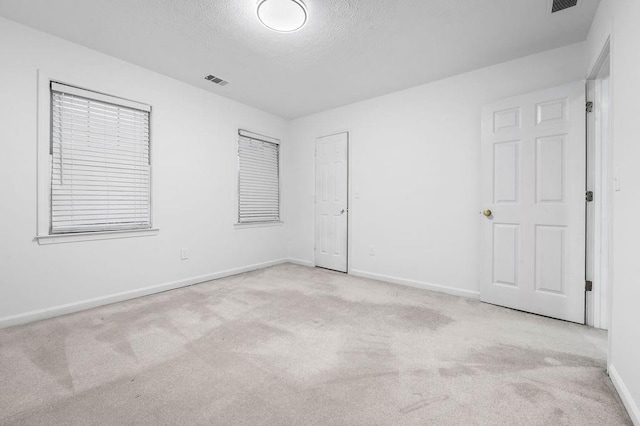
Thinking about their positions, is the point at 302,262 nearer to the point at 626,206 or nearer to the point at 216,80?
the point at 216,80

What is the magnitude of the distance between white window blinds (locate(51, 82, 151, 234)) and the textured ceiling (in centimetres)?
58

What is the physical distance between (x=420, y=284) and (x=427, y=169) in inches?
58.6

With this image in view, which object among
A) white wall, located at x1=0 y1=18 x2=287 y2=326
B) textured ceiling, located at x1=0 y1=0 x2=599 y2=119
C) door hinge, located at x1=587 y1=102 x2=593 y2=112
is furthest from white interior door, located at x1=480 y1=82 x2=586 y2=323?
white wall, located at x1=0 y1=18 x2=287 y2=326

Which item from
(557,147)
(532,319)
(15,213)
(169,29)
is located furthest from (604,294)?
(15,213)

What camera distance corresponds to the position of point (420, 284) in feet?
11.9

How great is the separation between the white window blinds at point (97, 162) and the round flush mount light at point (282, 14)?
1934 millimetres

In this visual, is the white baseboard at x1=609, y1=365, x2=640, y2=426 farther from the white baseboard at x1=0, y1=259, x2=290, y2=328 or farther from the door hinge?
the white baseboard at x1=0, y1=259, x2=290, y2=328

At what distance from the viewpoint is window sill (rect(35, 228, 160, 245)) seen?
2623mm

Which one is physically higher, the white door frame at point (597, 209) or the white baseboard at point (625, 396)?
the white door frame at point (597, 209)

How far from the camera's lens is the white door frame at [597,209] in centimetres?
242

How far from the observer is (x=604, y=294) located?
244cm

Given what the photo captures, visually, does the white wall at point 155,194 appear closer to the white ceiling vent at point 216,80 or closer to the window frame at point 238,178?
the window frame at point 238,178

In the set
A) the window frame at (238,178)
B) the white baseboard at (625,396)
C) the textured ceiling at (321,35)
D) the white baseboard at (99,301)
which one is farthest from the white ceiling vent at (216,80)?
the white baseboard at (625,396)

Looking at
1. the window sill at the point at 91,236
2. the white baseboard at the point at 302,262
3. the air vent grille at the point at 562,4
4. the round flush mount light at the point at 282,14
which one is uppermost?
the air vent grille at the point at 562,4
